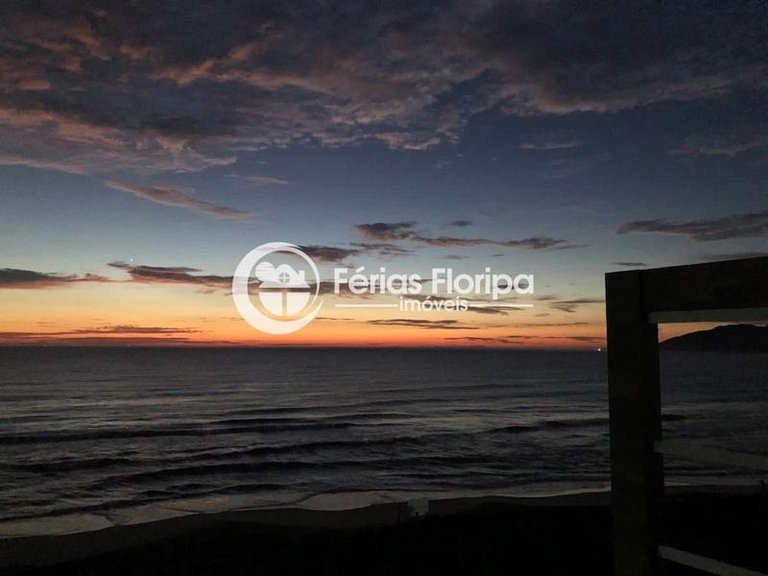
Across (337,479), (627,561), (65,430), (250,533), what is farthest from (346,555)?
(65,430)

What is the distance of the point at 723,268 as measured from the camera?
2699 mm

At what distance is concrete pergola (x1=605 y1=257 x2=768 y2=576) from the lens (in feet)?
9.33

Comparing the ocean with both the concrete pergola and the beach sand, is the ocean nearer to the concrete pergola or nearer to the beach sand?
the beach sand

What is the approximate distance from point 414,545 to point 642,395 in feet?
21.4

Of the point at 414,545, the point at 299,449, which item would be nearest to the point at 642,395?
the point at 414,545

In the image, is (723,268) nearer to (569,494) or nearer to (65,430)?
(569,494)

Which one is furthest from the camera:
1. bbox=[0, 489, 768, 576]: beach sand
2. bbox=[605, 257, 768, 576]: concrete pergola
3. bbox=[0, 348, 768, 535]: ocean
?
bbox=[0, 348, 768, 535]: ocean

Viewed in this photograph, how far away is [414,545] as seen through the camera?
8742 mm

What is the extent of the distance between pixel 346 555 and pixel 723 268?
695 cm

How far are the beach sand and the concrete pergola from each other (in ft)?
12.4

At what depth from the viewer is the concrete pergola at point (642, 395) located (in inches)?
112

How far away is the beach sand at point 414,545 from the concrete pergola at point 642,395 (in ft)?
12.4

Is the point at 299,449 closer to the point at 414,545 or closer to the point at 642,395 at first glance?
the point at 414,545

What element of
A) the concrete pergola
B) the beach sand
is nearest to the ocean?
the beach sand
